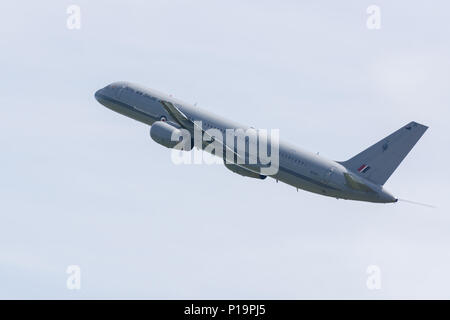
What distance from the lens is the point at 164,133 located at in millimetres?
86812

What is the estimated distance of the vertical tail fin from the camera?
8025 centimetres

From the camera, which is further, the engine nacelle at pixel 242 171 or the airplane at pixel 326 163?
the engine nacelle at pixel 242 171

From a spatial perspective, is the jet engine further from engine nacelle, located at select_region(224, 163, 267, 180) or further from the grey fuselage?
engine nacelle, located at select_region(224, 163, 267, 180)

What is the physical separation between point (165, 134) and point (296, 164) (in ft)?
39.8

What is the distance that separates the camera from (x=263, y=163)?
83375mm

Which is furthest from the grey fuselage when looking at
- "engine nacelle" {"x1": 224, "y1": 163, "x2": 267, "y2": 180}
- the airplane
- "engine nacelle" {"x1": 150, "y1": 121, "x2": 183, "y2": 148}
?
"engine nacelle" {"x1": 224, "y1": 163, "x2": 267, "y2": 180}

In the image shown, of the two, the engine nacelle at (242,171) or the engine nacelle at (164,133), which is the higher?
the engine nacelle at (164,133)

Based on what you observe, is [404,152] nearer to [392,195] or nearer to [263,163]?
[392,195]

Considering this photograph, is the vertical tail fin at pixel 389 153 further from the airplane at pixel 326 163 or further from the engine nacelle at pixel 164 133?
the engine nacelle at pixel 164 133

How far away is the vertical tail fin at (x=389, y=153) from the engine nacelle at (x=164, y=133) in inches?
638

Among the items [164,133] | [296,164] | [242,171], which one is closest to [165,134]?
[164,133]

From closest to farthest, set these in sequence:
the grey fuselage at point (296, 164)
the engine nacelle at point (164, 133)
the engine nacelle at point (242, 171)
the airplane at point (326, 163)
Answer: the airplane at point (326, 163)
the grey fuselage at point (296, 164)
the engine nacelle at point (242, 171)
the engine nacelle at point (164, 133)

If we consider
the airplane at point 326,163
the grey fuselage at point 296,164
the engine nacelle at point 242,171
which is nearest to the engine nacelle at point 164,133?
the airplane at point 326,163

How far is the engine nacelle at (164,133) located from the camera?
86500 millimetres
